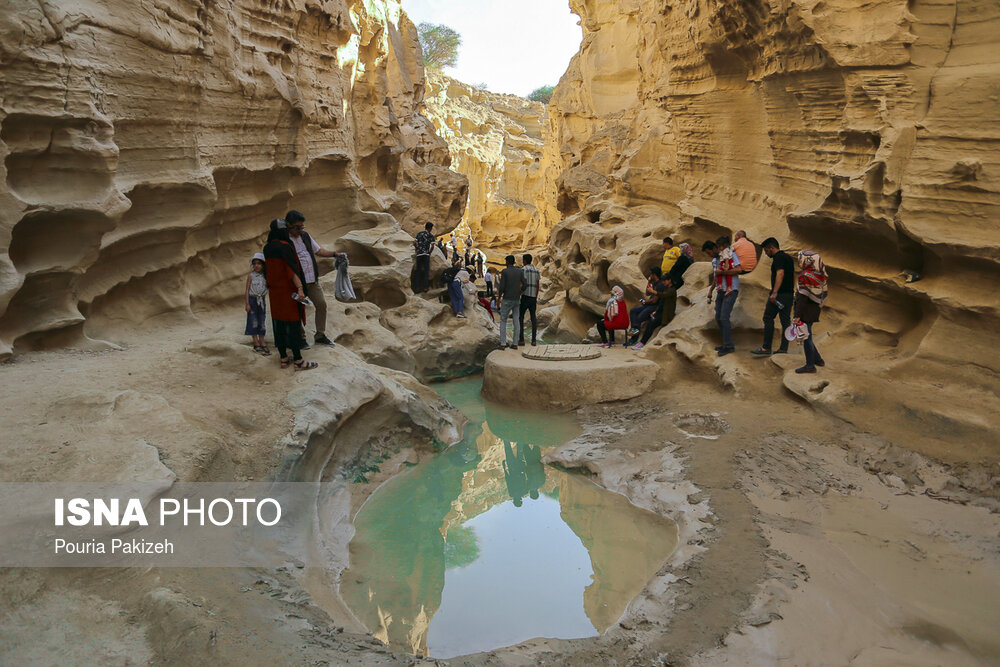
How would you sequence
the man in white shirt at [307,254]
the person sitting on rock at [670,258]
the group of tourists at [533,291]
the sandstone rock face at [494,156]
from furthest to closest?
the sandstone rock face at [494,156] → the person sitting on rock at [670,258] → the man in white shirt at [307,254] → the group of tourists at [533,291]

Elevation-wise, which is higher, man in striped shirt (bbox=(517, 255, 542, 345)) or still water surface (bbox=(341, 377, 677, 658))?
man in striped shirt (bbox=(517, 255, 542, 345))

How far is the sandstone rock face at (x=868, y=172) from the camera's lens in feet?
19.3

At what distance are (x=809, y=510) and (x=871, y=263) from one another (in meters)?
3.66

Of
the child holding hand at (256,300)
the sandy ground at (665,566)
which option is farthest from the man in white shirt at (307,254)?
the sandy ground at (665,566)

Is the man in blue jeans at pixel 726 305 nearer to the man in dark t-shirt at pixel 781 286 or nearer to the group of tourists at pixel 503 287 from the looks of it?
the man in dark t-shirt at pixel 781 286

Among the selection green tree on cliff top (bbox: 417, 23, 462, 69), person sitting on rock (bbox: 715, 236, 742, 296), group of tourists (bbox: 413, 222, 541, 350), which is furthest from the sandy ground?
green tree on cliff top (bbox: 417, 23, 462, 69)

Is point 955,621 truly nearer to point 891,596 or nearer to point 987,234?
point 891,596

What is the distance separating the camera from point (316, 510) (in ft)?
16.3

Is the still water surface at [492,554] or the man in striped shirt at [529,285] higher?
the man in striped shirt at [529,285]

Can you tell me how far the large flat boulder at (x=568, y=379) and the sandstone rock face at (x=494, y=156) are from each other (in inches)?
874

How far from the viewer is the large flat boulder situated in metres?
8.01

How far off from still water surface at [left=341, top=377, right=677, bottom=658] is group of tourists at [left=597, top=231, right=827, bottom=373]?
273 centimetres

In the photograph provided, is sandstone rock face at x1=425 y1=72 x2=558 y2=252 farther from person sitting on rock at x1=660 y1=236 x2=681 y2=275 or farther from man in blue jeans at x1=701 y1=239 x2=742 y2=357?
man in blue jeans at x1=701 y1=239 x2=742 y2=357

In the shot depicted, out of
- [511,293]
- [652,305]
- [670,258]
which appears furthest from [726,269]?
[511,293]
